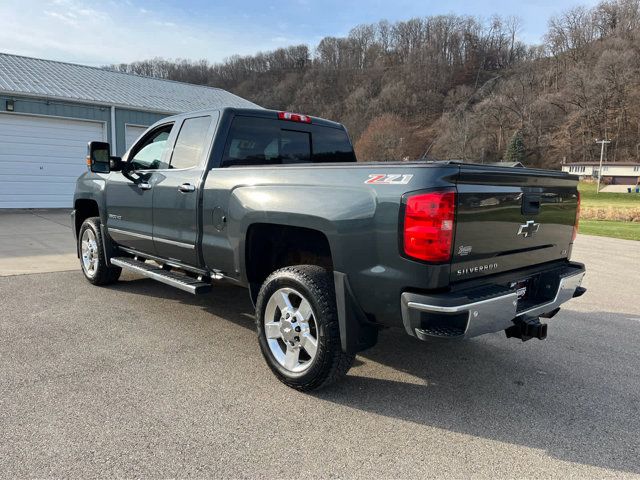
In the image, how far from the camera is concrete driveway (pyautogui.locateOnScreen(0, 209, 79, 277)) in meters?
7.43

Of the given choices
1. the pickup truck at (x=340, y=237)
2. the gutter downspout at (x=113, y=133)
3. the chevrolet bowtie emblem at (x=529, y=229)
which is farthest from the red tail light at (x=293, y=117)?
the gutter downspout at (x=113, y=133)

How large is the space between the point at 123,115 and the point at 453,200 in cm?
1633

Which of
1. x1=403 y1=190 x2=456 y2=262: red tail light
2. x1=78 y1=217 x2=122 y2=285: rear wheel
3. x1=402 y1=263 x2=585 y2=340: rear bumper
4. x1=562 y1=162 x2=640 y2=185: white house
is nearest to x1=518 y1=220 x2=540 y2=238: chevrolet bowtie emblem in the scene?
x1=402 y1=263 x2=585 y2=340: rear bumper

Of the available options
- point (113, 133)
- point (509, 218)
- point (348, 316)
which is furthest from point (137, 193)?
point (113, 133)

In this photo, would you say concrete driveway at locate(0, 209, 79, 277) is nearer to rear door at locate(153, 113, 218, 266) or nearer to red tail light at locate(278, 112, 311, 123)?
rear door at locate(153, 113, 218, 266)

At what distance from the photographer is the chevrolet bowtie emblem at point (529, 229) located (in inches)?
132

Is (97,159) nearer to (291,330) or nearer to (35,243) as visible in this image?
(291,330)

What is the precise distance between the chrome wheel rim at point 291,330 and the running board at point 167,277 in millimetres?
829

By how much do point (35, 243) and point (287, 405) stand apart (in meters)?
8.27

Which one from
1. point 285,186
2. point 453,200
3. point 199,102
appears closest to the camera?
point 453,200

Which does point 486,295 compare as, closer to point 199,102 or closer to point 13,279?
point 13,279

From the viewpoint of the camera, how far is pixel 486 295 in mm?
2936

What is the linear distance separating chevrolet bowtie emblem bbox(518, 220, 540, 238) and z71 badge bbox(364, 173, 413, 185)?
1011 mm

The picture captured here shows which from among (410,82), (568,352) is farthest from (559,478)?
(410,82)
